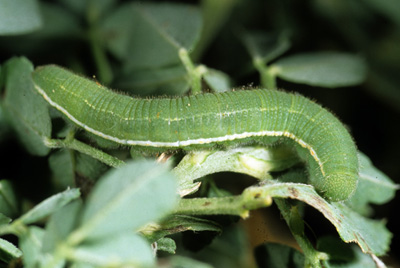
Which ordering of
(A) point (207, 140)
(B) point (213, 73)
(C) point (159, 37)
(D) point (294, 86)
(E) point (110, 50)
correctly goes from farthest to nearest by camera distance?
(D) point (294, 86)
(E) point (110, 50)
(C) point (159, 37)
(B) point (213, 73)
(A) point (207, 140)

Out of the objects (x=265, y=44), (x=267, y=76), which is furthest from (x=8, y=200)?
(x=265, y=44)

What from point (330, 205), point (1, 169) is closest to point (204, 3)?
point (1, 169)

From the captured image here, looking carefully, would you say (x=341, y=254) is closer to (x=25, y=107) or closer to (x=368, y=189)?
(x=368, y=189)

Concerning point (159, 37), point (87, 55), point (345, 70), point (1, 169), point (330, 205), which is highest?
point (345, 70)

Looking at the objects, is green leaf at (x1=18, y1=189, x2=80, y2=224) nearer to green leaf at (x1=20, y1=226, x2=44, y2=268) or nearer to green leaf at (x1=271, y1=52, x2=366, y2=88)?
green leaf at (x1=20, y1=226, x2=44, y2=268)

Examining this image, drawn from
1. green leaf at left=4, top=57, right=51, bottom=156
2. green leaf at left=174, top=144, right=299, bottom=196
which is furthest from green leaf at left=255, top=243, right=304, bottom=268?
green leaf at left=4, top=57, right=51, bottom=156

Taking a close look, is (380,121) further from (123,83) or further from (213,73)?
(123,83)
